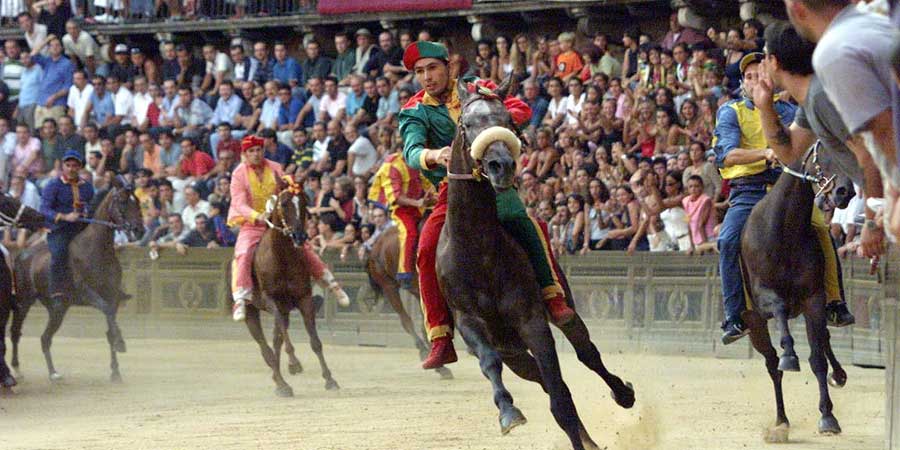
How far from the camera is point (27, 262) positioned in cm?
1739

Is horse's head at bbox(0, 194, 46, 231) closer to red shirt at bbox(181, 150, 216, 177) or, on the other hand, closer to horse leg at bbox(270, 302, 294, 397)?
horse leg at bbox(270, 302, 294, 397)

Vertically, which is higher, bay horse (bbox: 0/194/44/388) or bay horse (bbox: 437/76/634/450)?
bay horse (bbox: 437/76/634/450)

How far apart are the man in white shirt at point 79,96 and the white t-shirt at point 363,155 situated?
6346 mm

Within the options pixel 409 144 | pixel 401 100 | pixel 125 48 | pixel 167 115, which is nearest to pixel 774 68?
pixel 409 144

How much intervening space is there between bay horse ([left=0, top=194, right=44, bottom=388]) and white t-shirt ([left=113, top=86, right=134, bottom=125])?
9467 mm

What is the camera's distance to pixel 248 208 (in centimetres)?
1491

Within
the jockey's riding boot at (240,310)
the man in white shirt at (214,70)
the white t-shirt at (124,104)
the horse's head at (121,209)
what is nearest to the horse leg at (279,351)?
the jockey's riding boot at (240,310)

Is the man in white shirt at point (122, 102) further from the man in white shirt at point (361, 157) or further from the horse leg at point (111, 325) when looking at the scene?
the horse leg at point (111, 325)

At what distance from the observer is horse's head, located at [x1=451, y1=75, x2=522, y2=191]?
737cm

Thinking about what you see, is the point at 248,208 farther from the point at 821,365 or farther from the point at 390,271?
the point at 821,365

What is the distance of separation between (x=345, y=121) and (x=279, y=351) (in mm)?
7253

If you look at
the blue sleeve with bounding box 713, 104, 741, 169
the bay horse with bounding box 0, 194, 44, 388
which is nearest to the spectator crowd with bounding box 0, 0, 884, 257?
the blue sleeve with bounding box 713, 104, 741, 169

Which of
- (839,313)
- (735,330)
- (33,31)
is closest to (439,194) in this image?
(735,330)

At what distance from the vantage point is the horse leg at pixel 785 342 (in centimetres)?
969
